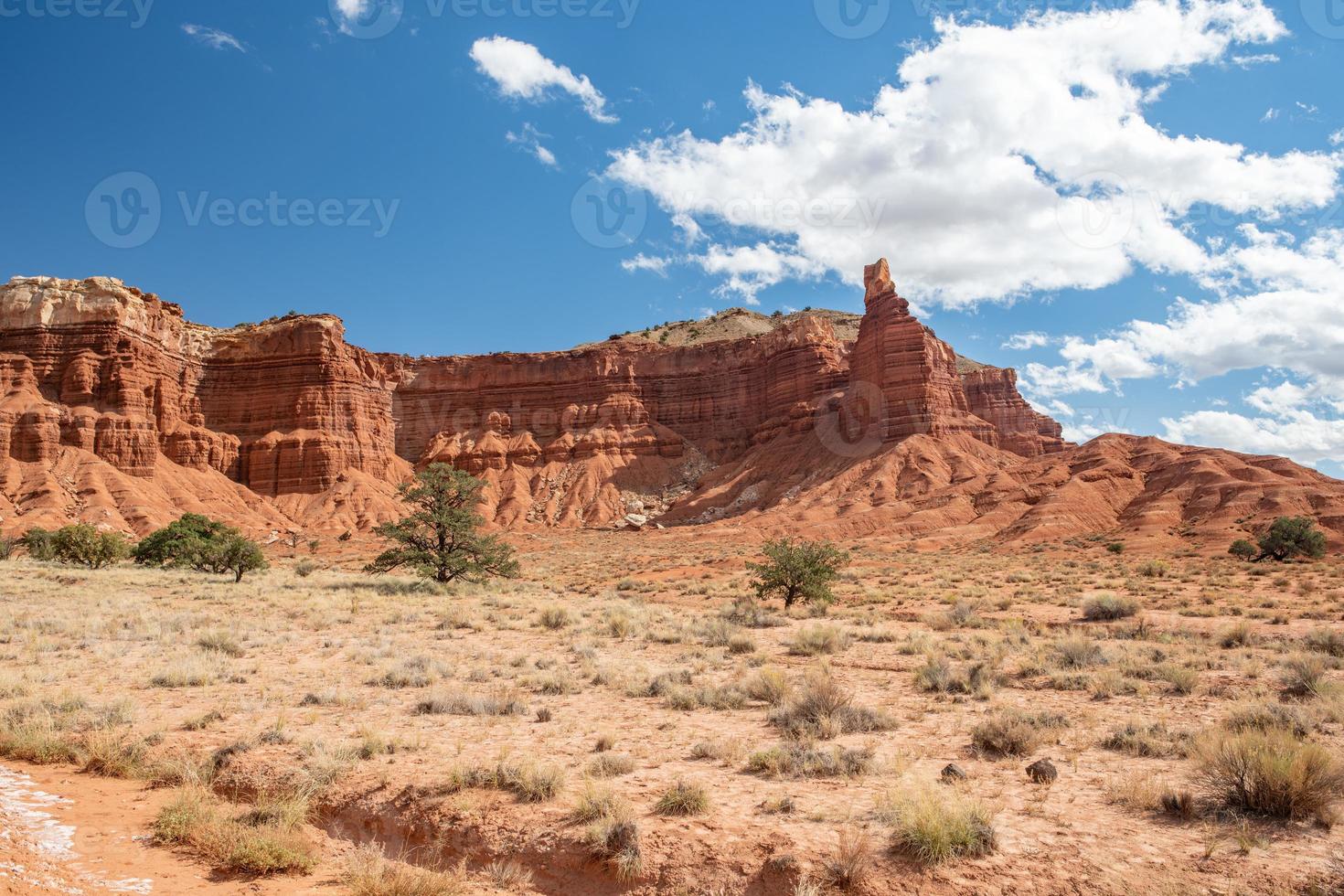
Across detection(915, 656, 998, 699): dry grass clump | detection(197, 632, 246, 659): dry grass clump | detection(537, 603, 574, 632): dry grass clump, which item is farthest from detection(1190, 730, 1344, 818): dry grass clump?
detection(197, 632, 246, 659): dry grass clump

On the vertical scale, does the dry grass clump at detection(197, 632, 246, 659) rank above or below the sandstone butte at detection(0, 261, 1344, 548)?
below

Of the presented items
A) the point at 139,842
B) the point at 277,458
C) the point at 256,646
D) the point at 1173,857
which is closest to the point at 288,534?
the point at 277,458

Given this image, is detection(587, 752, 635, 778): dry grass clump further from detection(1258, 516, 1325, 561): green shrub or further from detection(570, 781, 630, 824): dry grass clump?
detection(1258, 516, 1325, 561): green shrub

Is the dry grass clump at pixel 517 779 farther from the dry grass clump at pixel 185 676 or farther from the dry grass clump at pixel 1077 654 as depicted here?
the dry grass clump at pixel 1077 654

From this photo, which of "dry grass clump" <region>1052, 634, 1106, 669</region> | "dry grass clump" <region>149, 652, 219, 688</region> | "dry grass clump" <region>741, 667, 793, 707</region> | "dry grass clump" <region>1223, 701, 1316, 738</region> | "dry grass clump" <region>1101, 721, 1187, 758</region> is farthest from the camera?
"dry grass clump" <region>1052, 634, 1106, 669</region>

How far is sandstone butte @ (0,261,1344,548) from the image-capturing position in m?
→ 52.0

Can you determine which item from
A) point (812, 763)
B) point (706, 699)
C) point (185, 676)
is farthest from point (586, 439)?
point (812, 763)

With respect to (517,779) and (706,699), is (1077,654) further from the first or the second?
(517,779)

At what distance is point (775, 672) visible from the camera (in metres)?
10.8

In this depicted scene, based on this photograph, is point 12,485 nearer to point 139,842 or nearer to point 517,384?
point 517,384

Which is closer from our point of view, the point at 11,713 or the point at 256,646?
the point at 11,713

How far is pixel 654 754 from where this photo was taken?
784 centimetres

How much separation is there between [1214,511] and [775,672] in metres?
45.9

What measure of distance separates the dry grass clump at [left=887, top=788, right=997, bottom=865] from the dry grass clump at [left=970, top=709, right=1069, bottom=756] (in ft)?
6.79
